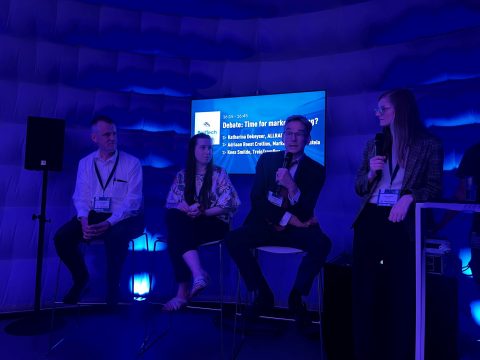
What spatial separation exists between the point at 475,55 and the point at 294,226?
1.92 meters

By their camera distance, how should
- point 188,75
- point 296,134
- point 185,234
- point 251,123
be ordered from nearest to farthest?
1. point 185,234
2. point 296,134
3. point 251,123
4. point 188,75

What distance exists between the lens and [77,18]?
3.75 meters

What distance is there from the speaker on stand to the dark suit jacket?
173 cm

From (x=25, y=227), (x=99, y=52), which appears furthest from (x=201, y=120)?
(x=25, y=227)

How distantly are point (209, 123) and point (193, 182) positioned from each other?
78 centimetres

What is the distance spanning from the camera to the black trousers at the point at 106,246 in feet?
10.1

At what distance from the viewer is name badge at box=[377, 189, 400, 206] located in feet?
7.32

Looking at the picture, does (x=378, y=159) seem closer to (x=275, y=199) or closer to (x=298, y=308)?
(x=275, y=199)

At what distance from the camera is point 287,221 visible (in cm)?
291

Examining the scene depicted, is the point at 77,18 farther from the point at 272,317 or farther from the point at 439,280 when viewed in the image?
the point at 439,280

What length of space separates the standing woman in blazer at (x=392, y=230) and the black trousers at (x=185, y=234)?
4.00 feet

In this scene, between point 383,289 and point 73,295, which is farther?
point 73,295

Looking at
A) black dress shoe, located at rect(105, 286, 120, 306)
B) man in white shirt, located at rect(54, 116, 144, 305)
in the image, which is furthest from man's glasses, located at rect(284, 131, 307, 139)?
black dress shoe, located at rect(105, 286, 120, 306)

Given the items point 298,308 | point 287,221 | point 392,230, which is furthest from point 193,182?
point 392,230
